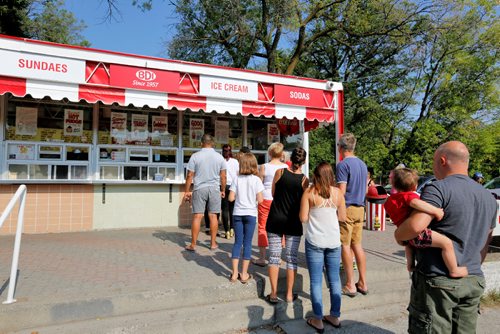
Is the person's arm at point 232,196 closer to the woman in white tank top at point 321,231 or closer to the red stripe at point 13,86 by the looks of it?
the woman in white tank top at point 321,231

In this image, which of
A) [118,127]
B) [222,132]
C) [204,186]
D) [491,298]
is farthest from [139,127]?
[491,298]

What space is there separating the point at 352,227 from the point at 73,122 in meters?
5.96

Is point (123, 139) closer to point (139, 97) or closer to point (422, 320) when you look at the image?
point (139, 97)

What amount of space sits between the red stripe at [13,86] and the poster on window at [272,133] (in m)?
5.40

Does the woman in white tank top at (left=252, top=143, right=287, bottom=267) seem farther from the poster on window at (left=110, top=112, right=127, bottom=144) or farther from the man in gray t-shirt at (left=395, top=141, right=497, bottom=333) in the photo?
the poster on window at (left=110, top=112, right=127, bottom=144)

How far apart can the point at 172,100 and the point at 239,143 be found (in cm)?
257

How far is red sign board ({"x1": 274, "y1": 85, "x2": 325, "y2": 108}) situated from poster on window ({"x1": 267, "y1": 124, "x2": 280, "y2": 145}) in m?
1.48

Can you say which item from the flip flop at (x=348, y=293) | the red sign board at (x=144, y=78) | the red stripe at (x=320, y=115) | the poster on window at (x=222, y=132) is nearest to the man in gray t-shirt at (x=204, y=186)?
the red sign board at (x=144, y=78)

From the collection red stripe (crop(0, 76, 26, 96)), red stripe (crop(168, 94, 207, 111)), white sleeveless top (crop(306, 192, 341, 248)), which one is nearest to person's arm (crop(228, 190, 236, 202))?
white sleeveless top (crop(306, 192, 341, 248))

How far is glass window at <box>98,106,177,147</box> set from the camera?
7.43m

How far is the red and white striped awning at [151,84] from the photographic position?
5590mm

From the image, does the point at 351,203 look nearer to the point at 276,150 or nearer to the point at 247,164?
the point at 276,150

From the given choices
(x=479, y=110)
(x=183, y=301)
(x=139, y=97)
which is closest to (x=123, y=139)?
(x=139, y=97)

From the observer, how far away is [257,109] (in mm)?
7316
